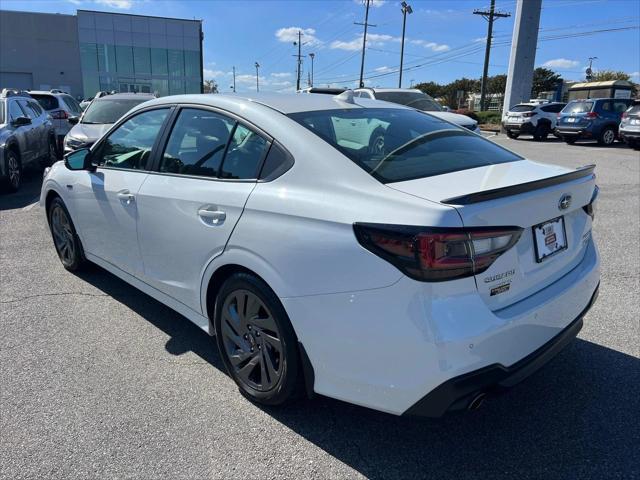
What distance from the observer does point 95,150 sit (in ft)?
13.6

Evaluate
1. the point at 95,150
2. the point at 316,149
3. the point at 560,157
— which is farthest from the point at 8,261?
the point at 560,157

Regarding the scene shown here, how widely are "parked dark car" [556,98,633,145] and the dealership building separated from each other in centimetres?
4513

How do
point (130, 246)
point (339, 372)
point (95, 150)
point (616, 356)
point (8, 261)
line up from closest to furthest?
point (339, 372) < point (616, 356) < point (130, 246) < point (95, 150) < point (8, 261)

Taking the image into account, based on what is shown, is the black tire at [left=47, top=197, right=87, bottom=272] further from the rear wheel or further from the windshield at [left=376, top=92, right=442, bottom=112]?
the windshield at [left=376, top=92, right=442, bottom=112]

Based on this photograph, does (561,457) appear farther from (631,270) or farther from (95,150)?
(95,150)

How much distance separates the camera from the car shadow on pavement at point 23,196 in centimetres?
827

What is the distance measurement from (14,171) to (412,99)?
924 cm

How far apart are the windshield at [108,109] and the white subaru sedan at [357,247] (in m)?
7.54

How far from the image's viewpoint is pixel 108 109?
1051 centimetres

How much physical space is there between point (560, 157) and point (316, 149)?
15353 mm

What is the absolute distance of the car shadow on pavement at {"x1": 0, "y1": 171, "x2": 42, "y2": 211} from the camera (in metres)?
8.27

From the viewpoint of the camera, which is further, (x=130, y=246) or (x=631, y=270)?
(x=631, y=270)

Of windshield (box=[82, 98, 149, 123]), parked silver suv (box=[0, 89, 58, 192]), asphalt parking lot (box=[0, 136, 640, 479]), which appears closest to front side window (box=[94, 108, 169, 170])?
asphalt parking lot (box=[0, 136, 640, 479])

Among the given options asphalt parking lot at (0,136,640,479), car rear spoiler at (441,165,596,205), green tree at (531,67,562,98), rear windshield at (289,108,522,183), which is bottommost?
asphalt parking lot at (0,136,640,479)
